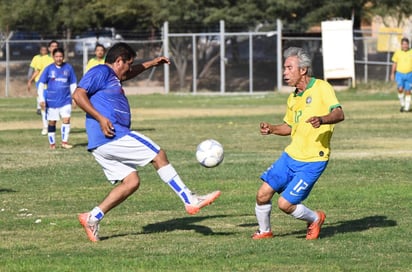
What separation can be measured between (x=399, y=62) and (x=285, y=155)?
897 inches

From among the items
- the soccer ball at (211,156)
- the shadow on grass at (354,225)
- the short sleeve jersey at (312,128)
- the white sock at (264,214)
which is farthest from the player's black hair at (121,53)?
the shadow on grass at (354,225)

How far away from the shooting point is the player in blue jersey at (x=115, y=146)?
10.1m

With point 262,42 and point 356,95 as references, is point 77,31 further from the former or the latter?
point 356,95

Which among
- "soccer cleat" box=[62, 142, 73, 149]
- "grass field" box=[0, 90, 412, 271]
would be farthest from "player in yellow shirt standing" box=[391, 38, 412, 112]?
"soccer cleat" box=[62, 142, 73, 149]

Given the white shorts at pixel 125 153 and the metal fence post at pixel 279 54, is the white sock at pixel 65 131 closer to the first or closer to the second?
the white shorts at pixel 125 153

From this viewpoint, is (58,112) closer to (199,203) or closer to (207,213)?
(207,213)

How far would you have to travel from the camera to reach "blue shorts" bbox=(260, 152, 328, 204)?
388 inches

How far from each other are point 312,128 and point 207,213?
2777 millimetres

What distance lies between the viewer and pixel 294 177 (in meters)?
9.88

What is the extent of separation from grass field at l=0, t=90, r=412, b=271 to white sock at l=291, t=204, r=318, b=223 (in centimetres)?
23

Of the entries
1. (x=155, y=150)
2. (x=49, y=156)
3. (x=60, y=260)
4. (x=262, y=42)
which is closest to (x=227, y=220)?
(x=155, y=150)

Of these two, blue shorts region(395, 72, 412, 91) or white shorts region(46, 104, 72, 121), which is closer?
white shorts region(46, 104, 72, 121)

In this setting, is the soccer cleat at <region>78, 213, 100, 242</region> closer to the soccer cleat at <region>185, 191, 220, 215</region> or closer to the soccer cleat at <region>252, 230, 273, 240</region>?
the soccer cleat at <region>185, 191, 220, 215</region>

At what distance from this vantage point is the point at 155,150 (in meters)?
10.2
